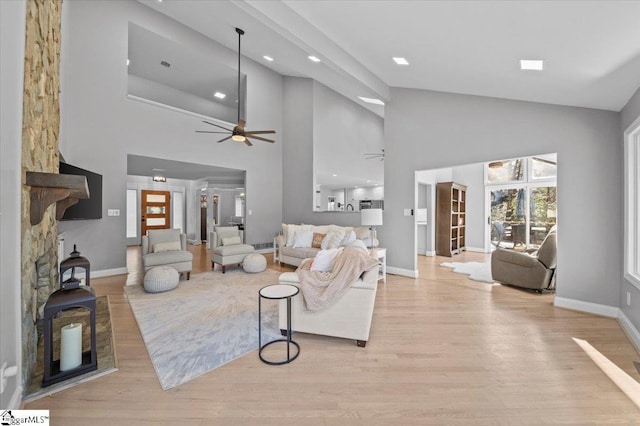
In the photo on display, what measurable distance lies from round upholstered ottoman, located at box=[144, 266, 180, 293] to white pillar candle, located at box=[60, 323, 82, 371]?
202 cm

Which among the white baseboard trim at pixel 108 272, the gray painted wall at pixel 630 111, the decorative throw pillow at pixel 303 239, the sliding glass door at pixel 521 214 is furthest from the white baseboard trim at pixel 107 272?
the sliding glass door at pixel 521 214

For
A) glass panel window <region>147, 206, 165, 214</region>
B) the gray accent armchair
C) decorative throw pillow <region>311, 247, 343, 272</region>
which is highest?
glass panel window <region>147, 206, 165, 214</region>

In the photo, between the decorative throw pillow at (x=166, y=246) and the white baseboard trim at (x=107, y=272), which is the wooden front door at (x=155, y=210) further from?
the decorative throw pillow at (x=166, y=246)

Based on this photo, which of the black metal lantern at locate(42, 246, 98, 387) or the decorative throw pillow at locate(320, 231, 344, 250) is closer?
the black metal lantern at locate(42, 246, 98, 387)

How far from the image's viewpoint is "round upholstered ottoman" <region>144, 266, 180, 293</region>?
392cm

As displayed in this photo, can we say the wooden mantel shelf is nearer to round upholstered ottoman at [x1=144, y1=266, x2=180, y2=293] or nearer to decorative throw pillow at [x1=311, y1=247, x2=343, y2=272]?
decorative throw pillow at [x1=311, y1=247, x2=343, y2=272]

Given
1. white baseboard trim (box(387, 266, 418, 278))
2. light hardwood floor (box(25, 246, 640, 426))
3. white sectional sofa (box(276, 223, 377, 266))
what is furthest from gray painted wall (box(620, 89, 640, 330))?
white sectional sofa (box(276, 223, 377, 266))

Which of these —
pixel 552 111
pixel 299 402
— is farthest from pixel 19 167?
pixel 552 111

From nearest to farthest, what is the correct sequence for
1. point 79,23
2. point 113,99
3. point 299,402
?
point 299,402 < point 79,23 < point 113,99

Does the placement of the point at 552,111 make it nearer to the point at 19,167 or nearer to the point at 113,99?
the point at 19,167

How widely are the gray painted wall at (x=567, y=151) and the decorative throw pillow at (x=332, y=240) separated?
6.90 ft

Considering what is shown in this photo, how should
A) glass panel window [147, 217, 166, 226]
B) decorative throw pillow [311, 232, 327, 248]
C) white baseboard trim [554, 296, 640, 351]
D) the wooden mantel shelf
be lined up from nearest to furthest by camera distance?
the wooden mantel shelf → white baseboard trim [554, 296, 640, 351] → decorative throw pillow [311, 232, 327, 248] → glass panel window [147, 217, 166, 226]

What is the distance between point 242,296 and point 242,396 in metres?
2.16

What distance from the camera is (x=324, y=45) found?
349cm
